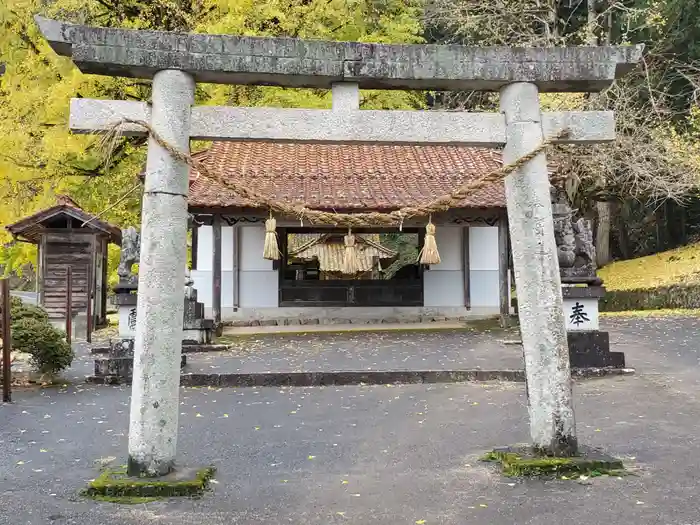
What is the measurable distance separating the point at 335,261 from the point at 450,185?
389 centimetres

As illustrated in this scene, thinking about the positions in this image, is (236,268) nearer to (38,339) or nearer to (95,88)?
(95,88)

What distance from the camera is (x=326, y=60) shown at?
557cm

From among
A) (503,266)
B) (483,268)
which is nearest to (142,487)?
(503,266)

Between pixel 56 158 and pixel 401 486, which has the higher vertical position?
pixel 56 158

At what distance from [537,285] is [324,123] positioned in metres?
2.17

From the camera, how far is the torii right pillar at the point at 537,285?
5609 millimetres

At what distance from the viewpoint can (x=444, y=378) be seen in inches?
405

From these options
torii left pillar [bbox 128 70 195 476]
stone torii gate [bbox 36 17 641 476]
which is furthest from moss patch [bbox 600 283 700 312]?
torii left pillar [bbox 128 70 195 476]

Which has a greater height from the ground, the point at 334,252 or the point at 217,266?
the point at 334,252

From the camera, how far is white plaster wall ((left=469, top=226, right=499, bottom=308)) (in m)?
18.7

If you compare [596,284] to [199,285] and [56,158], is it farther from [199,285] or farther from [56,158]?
[56,158]

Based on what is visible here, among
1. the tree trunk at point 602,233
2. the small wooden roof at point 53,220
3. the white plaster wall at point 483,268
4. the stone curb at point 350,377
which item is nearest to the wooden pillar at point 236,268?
the small wooden roof at point 53,220

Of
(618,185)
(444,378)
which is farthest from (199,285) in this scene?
(618,185)

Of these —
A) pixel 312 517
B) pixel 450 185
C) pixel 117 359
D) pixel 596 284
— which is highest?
pixel 450 185
